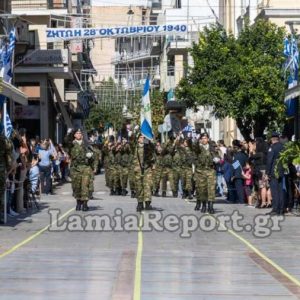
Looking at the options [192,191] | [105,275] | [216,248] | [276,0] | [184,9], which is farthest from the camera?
[184,9]

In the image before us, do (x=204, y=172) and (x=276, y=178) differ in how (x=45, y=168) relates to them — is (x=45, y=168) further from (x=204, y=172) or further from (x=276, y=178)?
(x=276, y=178)

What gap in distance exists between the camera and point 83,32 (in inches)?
2051

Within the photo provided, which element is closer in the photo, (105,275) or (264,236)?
(105,275)

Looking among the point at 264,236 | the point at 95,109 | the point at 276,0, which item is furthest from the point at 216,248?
the point at 95,109

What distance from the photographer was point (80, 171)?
26.0 meters

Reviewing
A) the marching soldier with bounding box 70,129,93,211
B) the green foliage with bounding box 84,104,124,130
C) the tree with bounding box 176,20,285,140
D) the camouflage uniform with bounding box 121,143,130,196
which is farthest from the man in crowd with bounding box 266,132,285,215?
the green foliage with bounding box 84,104,124,130

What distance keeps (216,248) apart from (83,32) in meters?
36.2

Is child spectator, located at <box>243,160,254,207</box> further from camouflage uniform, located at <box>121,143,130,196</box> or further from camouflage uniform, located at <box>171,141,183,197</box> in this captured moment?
camouflage uniform, located at <box>121,143,130,196</box>

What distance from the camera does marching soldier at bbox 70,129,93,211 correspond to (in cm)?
2564

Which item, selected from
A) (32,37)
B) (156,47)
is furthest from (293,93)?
(156,47)

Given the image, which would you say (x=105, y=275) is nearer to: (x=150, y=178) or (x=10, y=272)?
(x=10, y=272)

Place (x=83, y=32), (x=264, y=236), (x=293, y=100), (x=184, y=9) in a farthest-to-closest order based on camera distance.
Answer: (x=184, y=9) < (x=83, y=32) < (x=293, y=100) < (x=264, y=236)

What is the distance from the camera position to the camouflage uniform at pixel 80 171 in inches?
1009

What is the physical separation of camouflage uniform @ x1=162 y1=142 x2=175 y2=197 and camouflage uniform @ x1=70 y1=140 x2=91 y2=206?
10.0 meters
